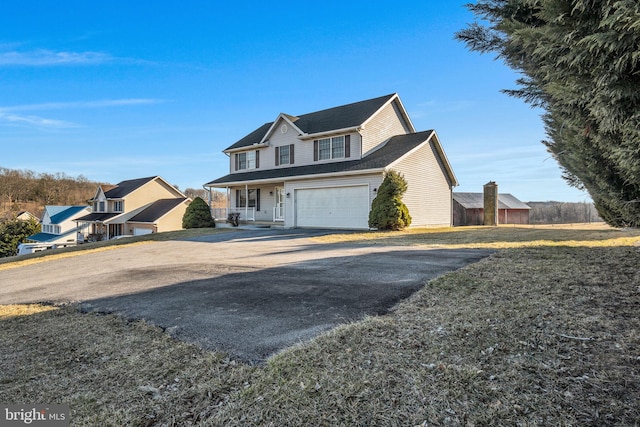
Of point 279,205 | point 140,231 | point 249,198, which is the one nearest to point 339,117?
point 279,205

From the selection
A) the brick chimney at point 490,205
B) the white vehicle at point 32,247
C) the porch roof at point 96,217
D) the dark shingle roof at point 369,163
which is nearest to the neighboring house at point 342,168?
the dark shingle roof at point 369,163

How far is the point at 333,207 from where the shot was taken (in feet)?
60.4

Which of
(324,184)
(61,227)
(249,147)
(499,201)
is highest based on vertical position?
(249,147)

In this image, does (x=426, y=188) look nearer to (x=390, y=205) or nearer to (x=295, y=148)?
(x=390, y=205)

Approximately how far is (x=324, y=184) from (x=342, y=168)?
1430mm

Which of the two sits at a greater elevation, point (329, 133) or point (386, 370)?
point (329, 133)

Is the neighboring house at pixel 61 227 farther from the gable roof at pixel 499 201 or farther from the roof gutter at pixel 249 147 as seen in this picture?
the gable roof at pixel 499 201

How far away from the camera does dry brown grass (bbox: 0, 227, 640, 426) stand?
2.18 meters

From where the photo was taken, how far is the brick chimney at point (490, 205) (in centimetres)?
2375

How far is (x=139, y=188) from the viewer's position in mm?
36938

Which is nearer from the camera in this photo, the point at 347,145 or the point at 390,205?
the point at 390,205

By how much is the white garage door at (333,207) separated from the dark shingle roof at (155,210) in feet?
68.1

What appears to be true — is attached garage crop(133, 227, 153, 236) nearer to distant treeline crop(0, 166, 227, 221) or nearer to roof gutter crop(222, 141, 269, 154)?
roof gutter crop(222, 141, 269, 154)

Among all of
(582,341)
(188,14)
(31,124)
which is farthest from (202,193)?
(582,341)
